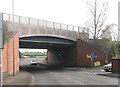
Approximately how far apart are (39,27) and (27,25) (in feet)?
9.92

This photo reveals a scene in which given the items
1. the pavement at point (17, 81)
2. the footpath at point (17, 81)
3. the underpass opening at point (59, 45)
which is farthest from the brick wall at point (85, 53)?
the footpath at point (17, 81)

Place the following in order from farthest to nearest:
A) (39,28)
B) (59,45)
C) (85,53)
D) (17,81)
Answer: (59,45), (85,53), (39,28), (17,81)

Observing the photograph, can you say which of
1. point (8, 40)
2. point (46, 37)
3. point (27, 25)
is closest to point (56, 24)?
point (46, 37)

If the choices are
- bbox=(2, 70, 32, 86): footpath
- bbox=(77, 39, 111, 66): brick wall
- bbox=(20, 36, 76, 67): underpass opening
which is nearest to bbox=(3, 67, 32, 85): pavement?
bbox=(2, 70, 32, 86): footpath

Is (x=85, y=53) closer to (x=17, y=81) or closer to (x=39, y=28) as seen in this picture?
(x=39, y=28)

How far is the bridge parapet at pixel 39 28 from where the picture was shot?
147 ft

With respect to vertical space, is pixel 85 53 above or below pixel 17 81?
above

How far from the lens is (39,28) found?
164 ft

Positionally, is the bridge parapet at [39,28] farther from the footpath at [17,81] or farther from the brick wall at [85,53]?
the footpath at [17,81]

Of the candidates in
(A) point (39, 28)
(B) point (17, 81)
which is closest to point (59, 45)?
(A) point (39, 28)

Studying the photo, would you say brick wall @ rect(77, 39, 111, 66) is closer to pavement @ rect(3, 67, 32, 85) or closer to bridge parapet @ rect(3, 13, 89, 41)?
bridge parapet @ rect(3, 13, 89, 41)

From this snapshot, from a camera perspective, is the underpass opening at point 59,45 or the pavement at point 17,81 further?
the underpass opening at point 59,45

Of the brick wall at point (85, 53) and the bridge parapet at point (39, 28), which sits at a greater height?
the bridge parapet at point (39, 28)

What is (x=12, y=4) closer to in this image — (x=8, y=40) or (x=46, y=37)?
(x=8, y=40)
